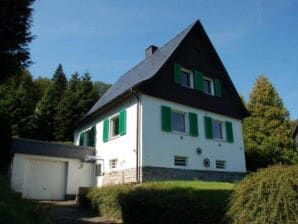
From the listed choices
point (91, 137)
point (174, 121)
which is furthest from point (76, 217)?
point (91, 137)

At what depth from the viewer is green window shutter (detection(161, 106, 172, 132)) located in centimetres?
1700

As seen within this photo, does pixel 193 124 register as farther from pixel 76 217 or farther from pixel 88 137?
pixel 76 217

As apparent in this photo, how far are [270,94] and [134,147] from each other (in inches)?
777

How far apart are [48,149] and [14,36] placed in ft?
30.6

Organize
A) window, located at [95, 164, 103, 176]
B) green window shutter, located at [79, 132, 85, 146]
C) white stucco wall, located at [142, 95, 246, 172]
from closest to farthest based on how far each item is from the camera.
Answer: white stucco wall, located at [142, 95, 246, 172], window, located at [95, 164, 103, 176], green window shutter, located at [79, 132, 85, 146]

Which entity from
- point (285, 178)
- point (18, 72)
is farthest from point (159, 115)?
point (285, 178)

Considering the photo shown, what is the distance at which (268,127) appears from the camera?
98.0ft

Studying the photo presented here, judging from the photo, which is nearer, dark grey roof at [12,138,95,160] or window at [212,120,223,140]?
dark grey roof at [12,138,95,160]

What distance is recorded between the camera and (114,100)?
18453mm

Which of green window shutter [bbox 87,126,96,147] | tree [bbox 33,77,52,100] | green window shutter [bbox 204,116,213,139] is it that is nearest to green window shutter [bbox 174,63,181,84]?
green window shutter [bbox 204,116,213,139]

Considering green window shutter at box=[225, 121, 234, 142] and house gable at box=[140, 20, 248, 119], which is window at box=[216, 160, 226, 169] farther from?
house gable at box=[140, 20, 248, 119]

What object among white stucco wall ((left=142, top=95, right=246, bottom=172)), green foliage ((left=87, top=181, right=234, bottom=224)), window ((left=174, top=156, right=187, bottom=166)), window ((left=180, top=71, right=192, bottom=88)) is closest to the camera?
green foliage ((left=87, top=181, right=234, bottom=224))

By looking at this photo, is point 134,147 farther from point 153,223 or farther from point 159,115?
point 153,223

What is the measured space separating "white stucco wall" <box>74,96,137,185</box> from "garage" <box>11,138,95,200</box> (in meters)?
1.17
